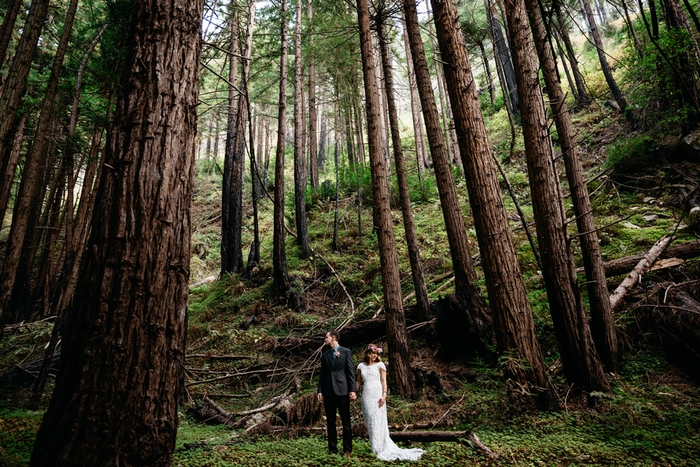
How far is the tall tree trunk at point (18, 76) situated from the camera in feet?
18.9

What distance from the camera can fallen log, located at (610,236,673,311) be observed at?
5.80 metres

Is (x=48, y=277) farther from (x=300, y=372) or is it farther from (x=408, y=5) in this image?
(x=408, y=5)

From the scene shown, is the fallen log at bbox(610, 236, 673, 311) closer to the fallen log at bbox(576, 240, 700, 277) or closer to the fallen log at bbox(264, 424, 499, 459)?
the fallen log at bbox(576, 240, 700, 277)

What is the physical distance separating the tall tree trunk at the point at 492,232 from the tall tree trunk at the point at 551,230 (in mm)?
554

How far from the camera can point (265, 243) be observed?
16844 millimetres

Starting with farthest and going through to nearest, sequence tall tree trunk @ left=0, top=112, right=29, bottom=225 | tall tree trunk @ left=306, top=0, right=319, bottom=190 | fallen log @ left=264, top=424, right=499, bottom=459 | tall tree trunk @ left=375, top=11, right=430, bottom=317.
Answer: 1. tall tree trunk @ left=306, top=0, right=319, bottom=190
2. tall tree trunk @ left=375, top=11, right=430, bottom=317
3. tall tree trunk @ left=0, top=112, right=29, bottom=225
4. fallen log @ left=264, top=424, right=499, bottom=459

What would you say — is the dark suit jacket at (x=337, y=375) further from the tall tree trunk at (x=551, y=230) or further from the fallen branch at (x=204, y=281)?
the fallen branch at (x=204, y=281)

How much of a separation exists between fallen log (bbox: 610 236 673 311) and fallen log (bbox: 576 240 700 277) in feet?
0.32

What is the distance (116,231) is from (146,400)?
3.39 ft

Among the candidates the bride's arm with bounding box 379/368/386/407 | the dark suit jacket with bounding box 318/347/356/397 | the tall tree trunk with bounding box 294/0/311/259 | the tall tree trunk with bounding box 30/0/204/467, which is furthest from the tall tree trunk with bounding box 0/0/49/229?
the tall tree trunk with bounding box 294/0/311/259

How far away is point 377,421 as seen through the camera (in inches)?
170

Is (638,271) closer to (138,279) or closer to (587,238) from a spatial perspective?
(587,238)

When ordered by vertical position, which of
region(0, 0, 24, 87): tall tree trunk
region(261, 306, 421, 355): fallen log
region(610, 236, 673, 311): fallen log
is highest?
region(0, 0, 24, 87): tall tree trunk

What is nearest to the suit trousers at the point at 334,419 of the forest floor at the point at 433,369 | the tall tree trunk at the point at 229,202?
the forest floor at the point at 433,369
